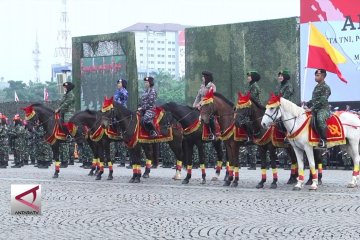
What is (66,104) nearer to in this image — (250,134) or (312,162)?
→ (250,134)

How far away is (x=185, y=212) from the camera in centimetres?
1403

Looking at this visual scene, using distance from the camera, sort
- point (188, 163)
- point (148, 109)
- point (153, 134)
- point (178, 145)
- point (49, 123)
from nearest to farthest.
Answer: point (188, 163), point (148, 109), point (153, 134), point (178, 145), point (49, 123)

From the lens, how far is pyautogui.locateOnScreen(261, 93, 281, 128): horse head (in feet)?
56.9

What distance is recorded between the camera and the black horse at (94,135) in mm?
21859

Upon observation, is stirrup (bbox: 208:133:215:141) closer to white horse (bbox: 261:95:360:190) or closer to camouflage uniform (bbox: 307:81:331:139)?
white horse (bbox: 261:95:360:190)

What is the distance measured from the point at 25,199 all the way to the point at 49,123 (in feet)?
34.2

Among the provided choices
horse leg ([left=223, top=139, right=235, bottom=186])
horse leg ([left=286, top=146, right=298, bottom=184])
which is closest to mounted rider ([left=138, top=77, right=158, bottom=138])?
horse leg ([left=223, top=139, right=235, bottom=186])


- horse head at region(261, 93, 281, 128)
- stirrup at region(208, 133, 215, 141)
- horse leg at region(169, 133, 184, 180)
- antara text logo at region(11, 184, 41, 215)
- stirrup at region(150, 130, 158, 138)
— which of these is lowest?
antara text logo at region(11, 184, 41, 215)

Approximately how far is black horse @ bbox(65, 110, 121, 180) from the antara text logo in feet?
29.4

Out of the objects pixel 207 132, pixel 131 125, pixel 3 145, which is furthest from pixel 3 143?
pixel 207 132

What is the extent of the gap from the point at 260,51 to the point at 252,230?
16.8m

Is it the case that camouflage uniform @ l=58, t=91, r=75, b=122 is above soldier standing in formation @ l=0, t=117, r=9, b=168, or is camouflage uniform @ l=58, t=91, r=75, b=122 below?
above

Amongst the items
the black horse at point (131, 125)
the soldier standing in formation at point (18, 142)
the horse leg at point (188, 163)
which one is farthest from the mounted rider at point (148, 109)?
the soldier standing in formation at point (18, 142)

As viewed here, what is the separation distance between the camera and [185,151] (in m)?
21.0
